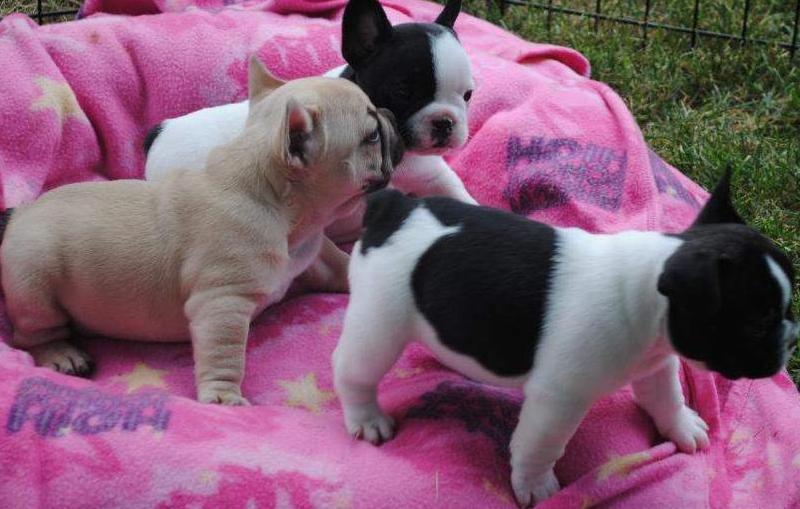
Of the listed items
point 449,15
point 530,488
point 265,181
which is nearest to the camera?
point 530,488

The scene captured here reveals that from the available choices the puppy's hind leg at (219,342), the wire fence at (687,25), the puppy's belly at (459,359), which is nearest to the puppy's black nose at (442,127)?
the puppy's hind leg at (219,342)

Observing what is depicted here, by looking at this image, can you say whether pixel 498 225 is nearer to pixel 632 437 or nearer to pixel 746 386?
pixel 632 437

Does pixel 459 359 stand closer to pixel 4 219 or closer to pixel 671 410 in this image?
pixel 671 410

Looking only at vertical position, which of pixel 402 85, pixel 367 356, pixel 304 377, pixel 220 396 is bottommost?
pixel 304 377

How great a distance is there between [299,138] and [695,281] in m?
1.15

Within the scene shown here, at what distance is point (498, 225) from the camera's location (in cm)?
224

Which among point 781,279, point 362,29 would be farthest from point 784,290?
point 362,29

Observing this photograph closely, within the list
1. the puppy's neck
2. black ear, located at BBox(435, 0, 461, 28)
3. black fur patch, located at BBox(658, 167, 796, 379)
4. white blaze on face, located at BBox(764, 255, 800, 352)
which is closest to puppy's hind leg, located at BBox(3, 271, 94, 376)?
the puppy's neck

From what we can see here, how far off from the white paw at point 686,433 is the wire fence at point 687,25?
8.50 ft

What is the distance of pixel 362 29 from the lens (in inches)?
119

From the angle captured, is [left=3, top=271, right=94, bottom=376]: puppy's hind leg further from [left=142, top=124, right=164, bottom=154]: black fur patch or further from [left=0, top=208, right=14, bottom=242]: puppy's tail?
[left=142, top=124, right=164, bottom=154]: black fur patch

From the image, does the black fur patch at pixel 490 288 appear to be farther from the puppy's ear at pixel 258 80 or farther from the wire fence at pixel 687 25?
the wire fence at pixel 687 25

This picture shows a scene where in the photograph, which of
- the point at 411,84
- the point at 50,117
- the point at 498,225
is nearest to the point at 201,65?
the point at 50,117

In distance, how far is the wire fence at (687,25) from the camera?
4598mm
